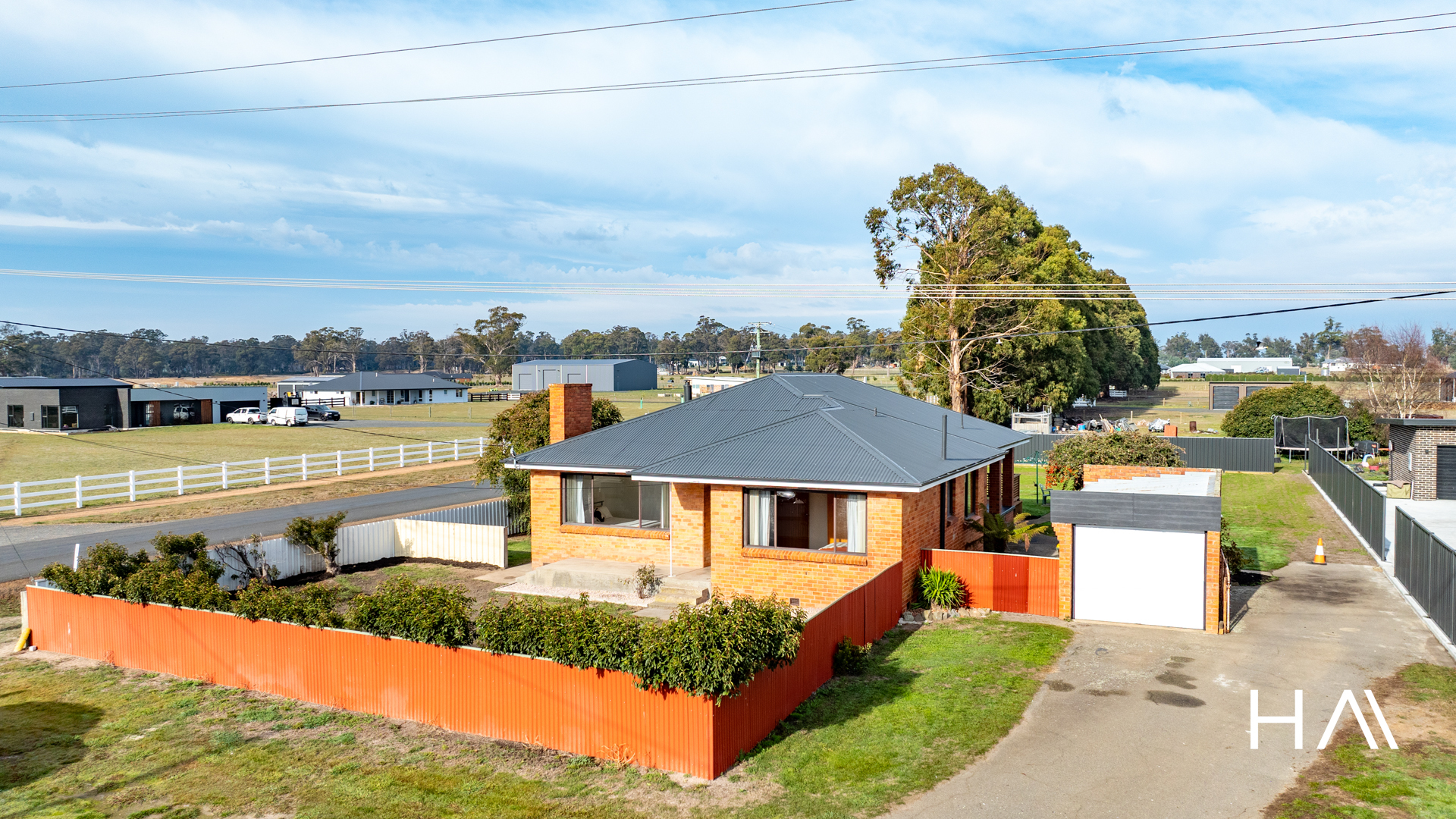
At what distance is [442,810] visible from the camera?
417 inches

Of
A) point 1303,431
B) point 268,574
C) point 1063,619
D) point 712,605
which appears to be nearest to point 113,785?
point 712,605

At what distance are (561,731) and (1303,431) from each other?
186 feet

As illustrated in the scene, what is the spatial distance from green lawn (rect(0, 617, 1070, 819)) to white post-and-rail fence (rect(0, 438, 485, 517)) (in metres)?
22.6

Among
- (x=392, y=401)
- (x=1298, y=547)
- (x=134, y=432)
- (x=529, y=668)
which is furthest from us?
(x=392, y=401)

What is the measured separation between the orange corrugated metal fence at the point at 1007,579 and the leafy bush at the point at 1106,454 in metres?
14.9

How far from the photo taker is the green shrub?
55.5 feet

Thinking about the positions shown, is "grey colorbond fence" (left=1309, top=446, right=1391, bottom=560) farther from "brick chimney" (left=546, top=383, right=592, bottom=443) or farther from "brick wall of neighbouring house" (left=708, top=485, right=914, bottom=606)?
"brick chimney" (left=546, top=383, right=592, bottom=443)

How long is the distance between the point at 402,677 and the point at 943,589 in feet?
35.6

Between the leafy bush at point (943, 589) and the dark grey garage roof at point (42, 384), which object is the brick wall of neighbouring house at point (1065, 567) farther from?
the dark grey garage roof at point (42, 384)

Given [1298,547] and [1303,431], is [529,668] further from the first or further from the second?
[1303,431]

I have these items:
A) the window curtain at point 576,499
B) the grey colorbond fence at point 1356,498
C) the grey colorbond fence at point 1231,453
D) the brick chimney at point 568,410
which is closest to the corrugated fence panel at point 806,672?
the window curtain at point 576,499

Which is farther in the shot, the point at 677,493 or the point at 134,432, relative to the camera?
the point at 134,432

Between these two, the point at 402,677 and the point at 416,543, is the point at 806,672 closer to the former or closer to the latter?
the point at 402,677

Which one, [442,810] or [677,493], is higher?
[677,493]
